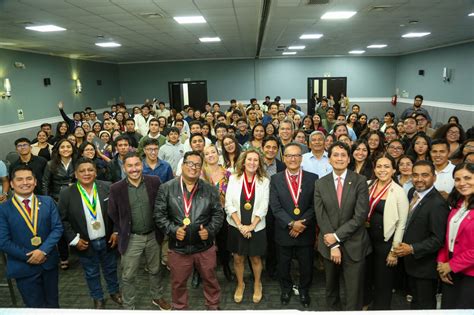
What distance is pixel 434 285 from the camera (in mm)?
2725

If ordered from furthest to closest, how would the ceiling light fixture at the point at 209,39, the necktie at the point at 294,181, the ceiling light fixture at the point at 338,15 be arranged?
1. the ceiling light fixture at the point at 209,39
2. the ceiling light fixture at the point at 338,15
3. the necktie at the point at 294,181

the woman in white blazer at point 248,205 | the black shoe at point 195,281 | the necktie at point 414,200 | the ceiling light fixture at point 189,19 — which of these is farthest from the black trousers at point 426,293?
the ceiling light fixture at point 189,19

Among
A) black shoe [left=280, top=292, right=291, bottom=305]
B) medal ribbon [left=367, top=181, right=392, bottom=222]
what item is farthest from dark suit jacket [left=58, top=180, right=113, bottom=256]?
medal ribbon [left=367, top=181, right=392, bottom=222]

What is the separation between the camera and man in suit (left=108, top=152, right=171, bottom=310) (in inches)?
116

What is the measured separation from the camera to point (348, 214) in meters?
2.82

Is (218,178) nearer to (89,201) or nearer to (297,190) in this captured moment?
(297,190)

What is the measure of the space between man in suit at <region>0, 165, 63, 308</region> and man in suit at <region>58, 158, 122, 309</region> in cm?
21

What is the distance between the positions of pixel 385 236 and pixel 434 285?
1.83ft

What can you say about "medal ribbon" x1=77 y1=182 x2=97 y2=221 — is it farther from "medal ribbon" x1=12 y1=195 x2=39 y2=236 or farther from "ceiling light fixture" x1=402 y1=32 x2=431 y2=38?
"ceiling light fixture" x1=402 y1=32 x2=431 y2=38

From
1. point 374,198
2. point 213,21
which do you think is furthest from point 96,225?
point 213,21

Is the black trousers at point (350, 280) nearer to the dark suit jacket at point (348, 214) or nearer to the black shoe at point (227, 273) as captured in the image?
the dark suit jacket at point (348, 214)

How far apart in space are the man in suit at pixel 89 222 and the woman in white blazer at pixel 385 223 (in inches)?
96.6

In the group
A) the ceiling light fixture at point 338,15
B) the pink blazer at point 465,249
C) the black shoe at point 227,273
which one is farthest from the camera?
the ceiling light fixture at point 338,15

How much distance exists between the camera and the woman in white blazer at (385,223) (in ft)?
8.92
